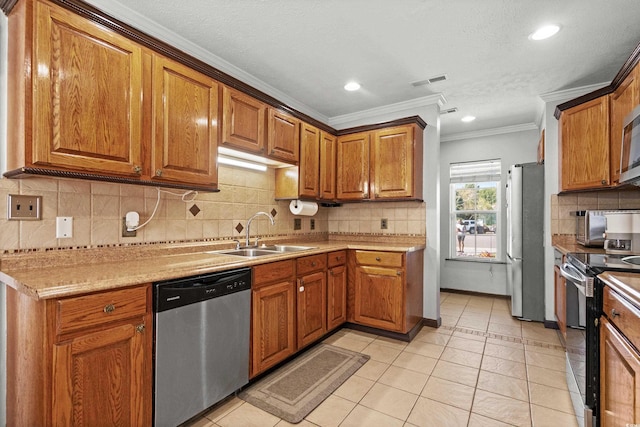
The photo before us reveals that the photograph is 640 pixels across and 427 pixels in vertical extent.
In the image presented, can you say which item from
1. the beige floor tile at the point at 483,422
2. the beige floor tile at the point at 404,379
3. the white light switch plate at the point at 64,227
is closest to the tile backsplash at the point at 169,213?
the white light switch plate at the point at 64,227

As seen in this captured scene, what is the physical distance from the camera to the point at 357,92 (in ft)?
10.8

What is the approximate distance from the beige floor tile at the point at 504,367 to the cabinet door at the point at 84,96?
2892 mm

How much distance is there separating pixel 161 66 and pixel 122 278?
4.24 ft

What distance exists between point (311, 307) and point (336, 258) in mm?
560

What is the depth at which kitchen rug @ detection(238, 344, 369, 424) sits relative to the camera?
1918 millimetres

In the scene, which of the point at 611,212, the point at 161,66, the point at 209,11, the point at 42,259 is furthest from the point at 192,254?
the point at 611,212

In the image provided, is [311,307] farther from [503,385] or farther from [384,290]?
[503,385]

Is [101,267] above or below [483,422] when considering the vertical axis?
above

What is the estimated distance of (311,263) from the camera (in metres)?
2.68

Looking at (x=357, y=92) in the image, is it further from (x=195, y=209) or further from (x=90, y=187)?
(x=90, y=187)

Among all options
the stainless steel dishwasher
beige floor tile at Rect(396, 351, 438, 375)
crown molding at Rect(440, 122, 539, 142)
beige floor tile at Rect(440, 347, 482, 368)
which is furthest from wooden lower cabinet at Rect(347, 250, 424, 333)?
crown molding at Rect(440, 122, 539, 142)

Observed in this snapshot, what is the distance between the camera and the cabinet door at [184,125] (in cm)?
188

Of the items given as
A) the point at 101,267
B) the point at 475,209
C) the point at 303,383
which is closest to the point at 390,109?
the point at 475,209

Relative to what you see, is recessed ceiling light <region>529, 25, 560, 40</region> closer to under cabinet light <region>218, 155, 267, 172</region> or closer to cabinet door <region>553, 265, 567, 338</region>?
cabinet door <region>553, 265, 567, 338</region>
